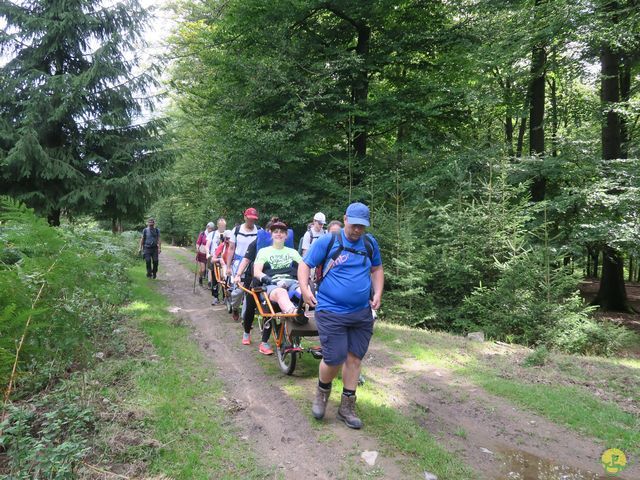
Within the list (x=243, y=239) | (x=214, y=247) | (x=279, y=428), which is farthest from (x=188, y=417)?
(x=214, y=247)

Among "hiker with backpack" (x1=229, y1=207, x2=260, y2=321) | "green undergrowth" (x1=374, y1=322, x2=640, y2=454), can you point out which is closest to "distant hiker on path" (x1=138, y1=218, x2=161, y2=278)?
"hiker with backpack" (x1=229, y1=207, x2=260, y2=321)

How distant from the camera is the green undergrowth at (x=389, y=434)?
353 centimetres

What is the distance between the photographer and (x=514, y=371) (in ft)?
20.5

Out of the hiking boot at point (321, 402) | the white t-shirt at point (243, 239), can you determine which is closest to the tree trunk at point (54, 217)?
the white t-shirt at point (243, 239)

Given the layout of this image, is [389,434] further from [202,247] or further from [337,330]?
[202,247]

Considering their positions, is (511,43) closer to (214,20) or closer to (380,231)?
(380,231)

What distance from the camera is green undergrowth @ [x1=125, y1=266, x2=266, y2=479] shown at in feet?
11.3

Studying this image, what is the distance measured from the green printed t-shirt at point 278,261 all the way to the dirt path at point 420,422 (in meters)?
1.43

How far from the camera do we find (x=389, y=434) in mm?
4086

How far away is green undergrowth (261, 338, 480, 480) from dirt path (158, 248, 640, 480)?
0.04 metres

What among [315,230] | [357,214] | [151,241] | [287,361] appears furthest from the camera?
[151,241]

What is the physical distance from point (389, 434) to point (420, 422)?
1.85 feet

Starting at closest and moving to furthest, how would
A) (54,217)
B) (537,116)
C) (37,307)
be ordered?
(37,307), (54,217), (537,116)

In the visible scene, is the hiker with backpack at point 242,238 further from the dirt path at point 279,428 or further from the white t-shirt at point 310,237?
the dirt path at point 279,428
